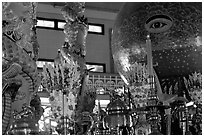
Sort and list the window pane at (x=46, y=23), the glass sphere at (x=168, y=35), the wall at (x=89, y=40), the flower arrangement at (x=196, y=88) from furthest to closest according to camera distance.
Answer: the window pane at (x=46, y=23), the wall at (x=89, y=40), the glass sphere at (x=168, y=35), the flower arrangement at (x=196, y=88)

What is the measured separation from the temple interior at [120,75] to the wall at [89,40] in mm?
6806

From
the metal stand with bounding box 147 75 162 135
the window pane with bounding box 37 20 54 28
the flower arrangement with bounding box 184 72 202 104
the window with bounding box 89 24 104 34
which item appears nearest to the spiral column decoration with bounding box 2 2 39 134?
the metal stand with bounding box 147 75 162 135

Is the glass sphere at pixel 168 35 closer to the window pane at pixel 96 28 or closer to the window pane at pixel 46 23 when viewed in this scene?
the window pane at pixel 46 23

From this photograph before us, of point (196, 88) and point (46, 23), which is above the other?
point (46, 23)

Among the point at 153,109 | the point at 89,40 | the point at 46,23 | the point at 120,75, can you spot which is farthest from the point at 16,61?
the point at 89,40

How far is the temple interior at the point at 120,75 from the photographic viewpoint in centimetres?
160

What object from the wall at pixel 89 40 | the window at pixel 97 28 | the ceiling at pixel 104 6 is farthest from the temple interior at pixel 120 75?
the window at pixel 97 28

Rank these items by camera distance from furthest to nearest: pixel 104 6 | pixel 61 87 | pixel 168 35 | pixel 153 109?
pixel 104 6, pixel 168 35, pixel 61 87, pixel 153 109

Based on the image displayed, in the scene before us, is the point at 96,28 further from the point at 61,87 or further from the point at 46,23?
the point at 61,87

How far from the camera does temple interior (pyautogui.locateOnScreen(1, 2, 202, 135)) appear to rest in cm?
160

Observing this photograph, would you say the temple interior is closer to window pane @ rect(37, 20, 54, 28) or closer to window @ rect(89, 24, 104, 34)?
window pane @ rect(37, 20, 54, 28)

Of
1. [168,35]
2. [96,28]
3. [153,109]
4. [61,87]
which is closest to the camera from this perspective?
[153,109]

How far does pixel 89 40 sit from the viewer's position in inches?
408

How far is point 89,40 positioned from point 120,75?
7.43m
